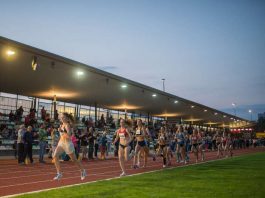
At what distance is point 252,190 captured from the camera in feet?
29.2

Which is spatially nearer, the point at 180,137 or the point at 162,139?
the point at 162,139

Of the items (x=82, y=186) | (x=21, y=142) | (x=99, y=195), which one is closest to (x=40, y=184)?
(x=82, y=186)

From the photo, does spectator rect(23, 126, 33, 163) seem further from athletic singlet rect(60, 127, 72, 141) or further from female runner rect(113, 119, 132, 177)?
athletic singlet rect(60, 127, 72, 141)

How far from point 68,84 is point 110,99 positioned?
33.9 feet

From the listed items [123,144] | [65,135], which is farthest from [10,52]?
[65,135]

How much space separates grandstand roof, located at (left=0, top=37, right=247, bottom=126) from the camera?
21.2 metres

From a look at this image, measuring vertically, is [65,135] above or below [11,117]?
below

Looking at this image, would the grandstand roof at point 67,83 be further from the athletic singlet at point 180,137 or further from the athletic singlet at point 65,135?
the athletic singlet at point 65,135

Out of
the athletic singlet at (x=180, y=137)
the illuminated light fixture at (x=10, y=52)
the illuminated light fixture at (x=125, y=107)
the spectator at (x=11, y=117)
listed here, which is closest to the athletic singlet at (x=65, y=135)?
the illuminated light fixture at (x=10, y=52)

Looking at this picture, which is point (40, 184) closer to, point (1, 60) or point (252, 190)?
point (252, 190)

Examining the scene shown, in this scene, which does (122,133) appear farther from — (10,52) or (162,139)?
(10,52)

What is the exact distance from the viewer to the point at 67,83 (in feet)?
97.3

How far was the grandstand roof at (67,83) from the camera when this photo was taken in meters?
21.2

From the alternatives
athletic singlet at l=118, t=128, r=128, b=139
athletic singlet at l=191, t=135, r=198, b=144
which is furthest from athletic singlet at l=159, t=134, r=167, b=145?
athletic singlet at l=118, t=128, r=128, b=139
